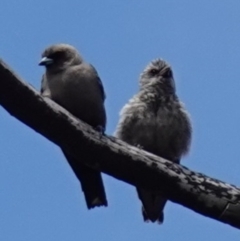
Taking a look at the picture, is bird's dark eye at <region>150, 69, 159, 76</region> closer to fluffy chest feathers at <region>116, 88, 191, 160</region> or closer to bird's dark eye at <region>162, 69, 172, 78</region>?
bird's dark eye at <region>162, 69, 172, 78</region>

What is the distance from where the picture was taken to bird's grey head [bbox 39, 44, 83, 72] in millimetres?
5797

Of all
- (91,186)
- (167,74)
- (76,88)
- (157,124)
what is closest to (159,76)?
(167,74)

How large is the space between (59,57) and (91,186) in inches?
60.8

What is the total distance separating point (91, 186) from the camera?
15.6ft

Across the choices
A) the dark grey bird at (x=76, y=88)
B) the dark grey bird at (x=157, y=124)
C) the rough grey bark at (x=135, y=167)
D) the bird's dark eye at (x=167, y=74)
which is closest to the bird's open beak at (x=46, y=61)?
the dark grey bird at (x=76, y=88)

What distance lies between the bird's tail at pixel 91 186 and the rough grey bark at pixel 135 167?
1.43 m

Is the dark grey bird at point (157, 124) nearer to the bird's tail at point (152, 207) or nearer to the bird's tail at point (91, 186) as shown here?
the bird's tail at point (152, 207)

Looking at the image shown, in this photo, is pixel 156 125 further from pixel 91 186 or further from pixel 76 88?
pixel 91 186

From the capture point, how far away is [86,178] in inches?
191

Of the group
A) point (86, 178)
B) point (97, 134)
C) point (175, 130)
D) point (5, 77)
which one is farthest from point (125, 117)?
point (5, 77)

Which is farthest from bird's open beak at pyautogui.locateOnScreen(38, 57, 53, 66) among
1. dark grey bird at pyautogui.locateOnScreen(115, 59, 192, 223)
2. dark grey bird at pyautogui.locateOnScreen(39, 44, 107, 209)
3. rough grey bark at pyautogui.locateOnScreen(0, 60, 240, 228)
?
rough grey bark at pyautogui.locateOnScreen(0, 60, 240, 228)

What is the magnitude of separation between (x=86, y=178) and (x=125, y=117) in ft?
4.26

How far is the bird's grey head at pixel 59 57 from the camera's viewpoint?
19.0 ft

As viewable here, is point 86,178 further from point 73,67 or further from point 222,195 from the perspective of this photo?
point 222,195
